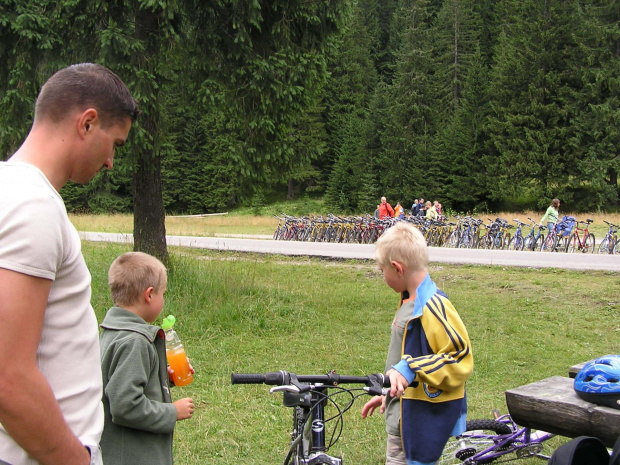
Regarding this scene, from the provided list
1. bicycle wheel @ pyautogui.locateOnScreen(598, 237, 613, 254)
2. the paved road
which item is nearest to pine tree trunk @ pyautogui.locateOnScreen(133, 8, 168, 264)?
the paved road

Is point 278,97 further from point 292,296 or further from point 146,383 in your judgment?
point 146,383

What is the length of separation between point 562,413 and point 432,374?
1.22m

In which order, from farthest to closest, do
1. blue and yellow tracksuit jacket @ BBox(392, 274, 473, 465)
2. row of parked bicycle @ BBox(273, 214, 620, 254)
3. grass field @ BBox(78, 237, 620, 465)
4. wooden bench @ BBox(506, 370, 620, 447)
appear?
1. row of parked bicycle @ BBox(273, 214, 620, 254)
2. grass field @ BBox(78, 237, 620, 465)
3. wooden bench @ BBox(506, 370, 620, 447)
4. blue and yellow tracksuit jacket @ BBox(392, 274, 473, 465)

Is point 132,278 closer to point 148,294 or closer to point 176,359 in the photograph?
point 148,294

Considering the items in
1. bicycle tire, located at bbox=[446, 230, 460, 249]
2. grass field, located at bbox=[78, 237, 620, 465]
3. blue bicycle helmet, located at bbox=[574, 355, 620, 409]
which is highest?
blue bicycle helmet, located at bbox=[574, 355, 620, 409]

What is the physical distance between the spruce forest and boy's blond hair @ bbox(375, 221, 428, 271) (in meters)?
6.44

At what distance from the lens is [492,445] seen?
15.2 ft

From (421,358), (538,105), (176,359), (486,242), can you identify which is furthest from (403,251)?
(538,105)

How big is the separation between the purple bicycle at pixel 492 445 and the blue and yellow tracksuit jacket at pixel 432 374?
159cm

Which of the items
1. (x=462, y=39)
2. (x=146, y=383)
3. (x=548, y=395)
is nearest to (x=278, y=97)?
(x=548, y=395)

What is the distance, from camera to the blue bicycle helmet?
3545 millimetres

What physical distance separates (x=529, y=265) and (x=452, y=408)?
12378mm

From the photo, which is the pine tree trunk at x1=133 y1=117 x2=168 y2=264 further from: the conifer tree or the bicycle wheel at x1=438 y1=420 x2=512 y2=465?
the conifer tree

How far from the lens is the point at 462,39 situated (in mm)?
62750
